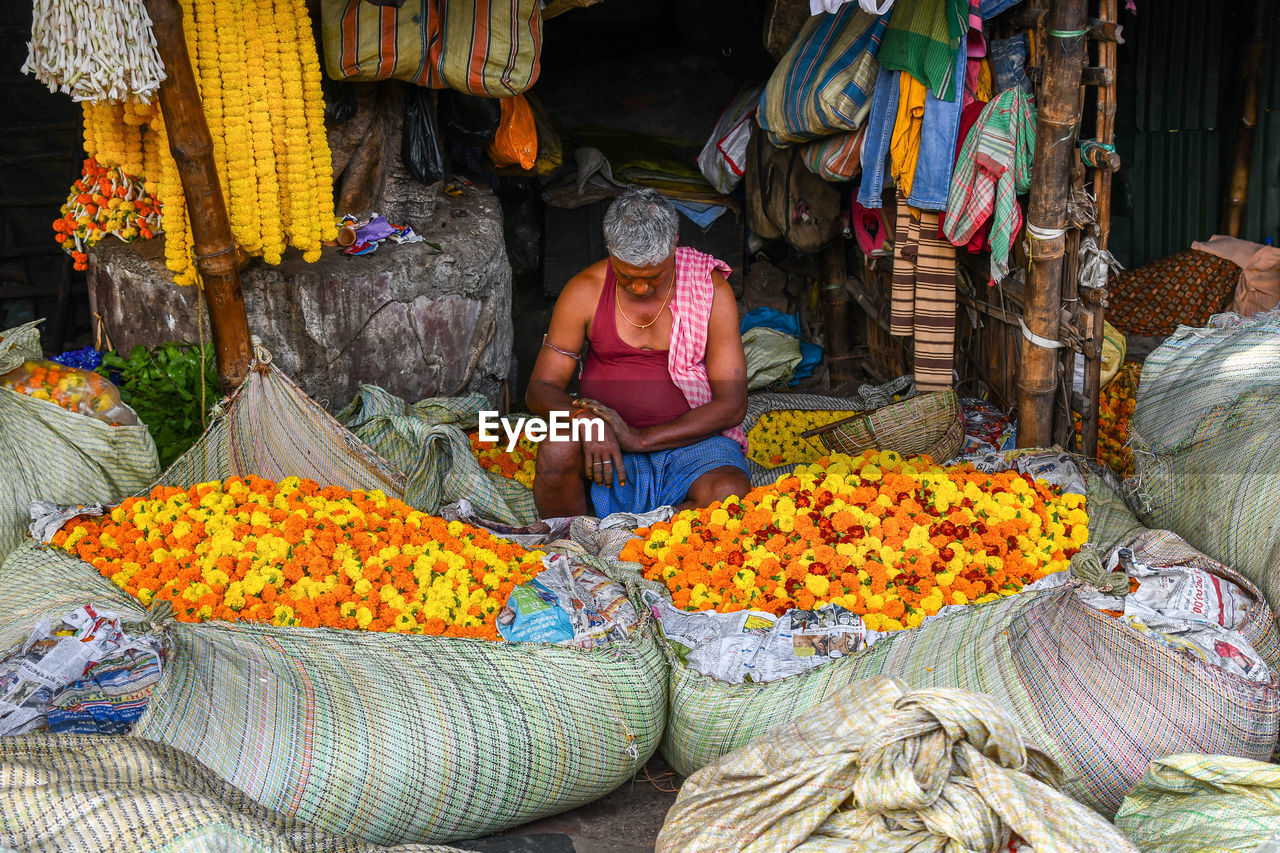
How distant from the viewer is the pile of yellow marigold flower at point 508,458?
440 cm

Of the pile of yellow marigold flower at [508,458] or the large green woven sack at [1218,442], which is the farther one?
the pile of yellow marigold flower at [508,458]

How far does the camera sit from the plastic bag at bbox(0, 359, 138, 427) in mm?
3426

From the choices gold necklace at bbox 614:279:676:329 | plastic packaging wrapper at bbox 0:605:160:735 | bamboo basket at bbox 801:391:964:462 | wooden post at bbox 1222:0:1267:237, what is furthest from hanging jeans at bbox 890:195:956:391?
plastic packaging wrapper at bbox 0:605:160:735

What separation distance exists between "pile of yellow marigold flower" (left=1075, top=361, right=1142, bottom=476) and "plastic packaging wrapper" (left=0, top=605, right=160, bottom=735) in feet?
11.5

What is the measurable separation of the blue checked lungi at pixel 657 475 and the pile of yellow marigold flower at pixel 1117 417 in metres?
1.62

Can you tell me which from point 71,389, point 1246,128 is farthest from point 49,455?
point 1246,128

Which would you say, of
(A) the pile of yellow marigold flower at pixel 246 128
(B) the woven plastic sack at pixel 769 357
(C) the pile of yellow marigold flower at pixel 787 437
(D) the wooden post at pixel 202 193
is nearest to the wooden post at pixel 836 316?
(B) the woven plastic sack at pixel 769 357

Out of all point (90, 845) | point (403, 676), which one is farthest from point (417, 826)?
point (90, 845)

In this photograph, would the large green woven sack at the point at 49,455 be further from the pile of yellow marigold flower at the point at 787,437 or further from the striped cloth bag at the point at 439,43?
the pile of yellow marigold flower at the point at 787,437

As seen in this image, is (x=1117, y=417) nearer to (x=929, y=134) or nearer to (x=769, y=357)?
(x=929, y=134)

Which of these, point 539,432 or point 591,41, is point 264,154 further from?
point 591,41

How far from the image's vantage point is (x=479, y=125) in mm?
5125

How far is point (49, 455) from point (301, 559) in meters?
1.02

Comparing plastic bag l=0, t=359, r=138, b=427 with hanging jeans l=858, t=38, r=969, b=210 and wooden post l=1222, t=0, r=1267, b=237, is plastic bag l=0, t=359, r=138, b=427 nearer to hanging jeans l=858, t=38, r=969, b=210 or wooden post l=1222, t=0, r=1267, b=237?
hanging jeans l=858, t=38, r=969, b=210
